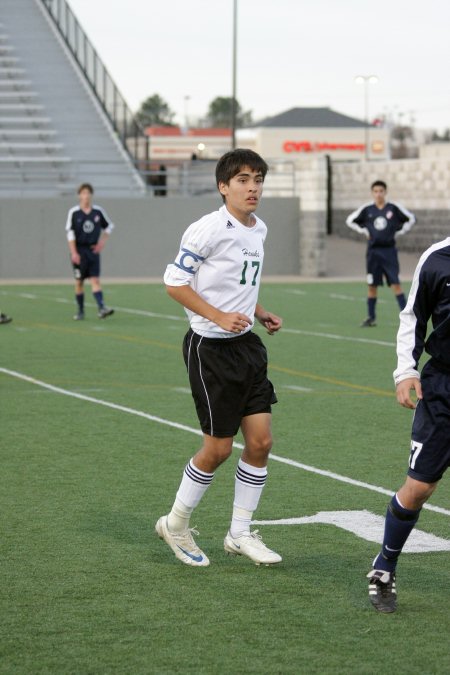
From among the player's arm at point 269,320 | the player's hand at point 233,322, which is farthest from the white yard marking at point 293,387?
the player's hand at point 233,322

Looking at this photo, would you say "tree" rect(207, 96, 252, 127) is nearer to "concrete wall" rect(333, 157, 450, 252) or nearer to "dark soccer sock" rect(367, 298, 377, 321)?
"concrete wall" rect(333, 157, 450, 252)

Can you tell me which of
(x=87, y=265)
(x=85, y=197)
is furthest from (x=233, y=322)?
(x=87, y=265)

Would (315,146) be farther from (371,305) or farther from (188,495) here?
(188,495)

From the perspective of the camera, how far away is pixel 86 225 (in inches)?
820

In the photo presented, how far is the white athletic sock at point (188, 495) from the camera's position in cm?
636

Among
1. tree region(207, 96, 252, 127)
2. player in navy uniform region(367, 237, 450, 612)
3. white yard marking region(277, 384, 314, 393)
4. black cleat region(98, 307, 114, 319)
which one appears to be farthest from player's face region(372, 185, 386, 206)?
tree region(207, 96, 252, 127)

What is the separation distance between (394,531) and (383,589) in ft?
0.82

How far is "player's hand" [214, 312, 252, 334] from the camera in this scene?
19.7ft

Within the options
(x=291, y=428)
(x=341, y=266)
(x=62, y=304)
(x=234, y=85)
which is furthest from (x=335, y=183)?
(x=291, y=428)

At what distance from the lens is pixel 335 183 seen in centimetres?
4581

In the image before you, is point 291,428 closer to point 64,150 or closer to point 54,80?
point 64,150

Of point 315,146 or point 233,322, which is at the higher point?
point 233,322

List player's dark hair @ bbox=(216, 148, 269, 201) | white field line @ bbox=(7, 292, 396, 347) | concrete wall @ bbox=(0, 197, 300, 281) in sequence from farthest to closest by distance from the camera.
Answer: concrete wall @ bbox=(0, 197, 300, 281) → white field line @ bbox=(7, 292, 396, 347) → player's dark hair @ bbox=(216, 148, 269, 201)

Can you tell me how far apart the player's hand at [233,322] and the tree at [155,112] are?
134426 mm
